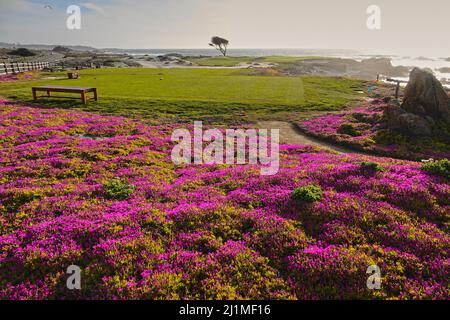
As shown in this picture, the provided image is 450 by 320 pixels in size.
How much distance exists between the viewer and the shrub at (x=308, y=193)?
10.8 metres

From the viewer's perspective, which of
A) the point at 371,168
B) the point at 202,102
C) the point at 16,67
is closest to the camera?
the point at 371,168

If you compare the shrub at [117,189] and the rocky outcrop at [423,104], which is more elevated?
the rocky outcrop at [423,104]

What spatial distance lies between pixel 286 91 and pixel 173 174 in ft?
114

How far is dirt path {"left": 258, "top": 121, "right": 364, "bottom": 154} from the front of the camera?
837 inches

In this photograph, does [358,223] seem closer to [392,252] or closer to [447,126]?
[392,252]

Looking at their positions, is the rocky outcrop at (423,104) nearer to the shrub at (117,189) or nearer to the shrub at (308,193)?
the shrub at (308,193)

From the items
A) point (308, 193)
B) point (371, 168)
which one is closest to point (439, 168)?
point (371, 168)

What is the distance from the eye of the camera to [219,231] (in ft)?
30.7

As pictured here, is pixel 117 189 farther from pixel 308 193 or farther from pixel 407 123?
pixel 407 123

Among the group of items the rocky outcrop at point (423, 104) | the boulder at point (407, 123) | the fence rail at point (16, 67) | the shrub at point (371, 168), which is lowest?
the shrub at point (371, 168)

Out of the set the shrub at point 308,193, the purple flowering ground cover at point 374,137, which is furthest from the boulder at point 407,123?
the shrub at point 308,193

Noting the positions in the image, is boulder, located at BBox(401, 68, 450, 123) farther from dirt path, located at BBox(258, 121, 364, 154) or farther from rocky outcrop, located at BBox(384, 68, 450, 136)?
dirt path, located at BBox(258, 121, 364, 154)

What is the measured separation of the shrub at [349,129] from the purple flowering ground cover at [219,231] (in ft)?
32.7

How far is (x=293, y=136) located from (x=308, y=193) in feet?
44.5
